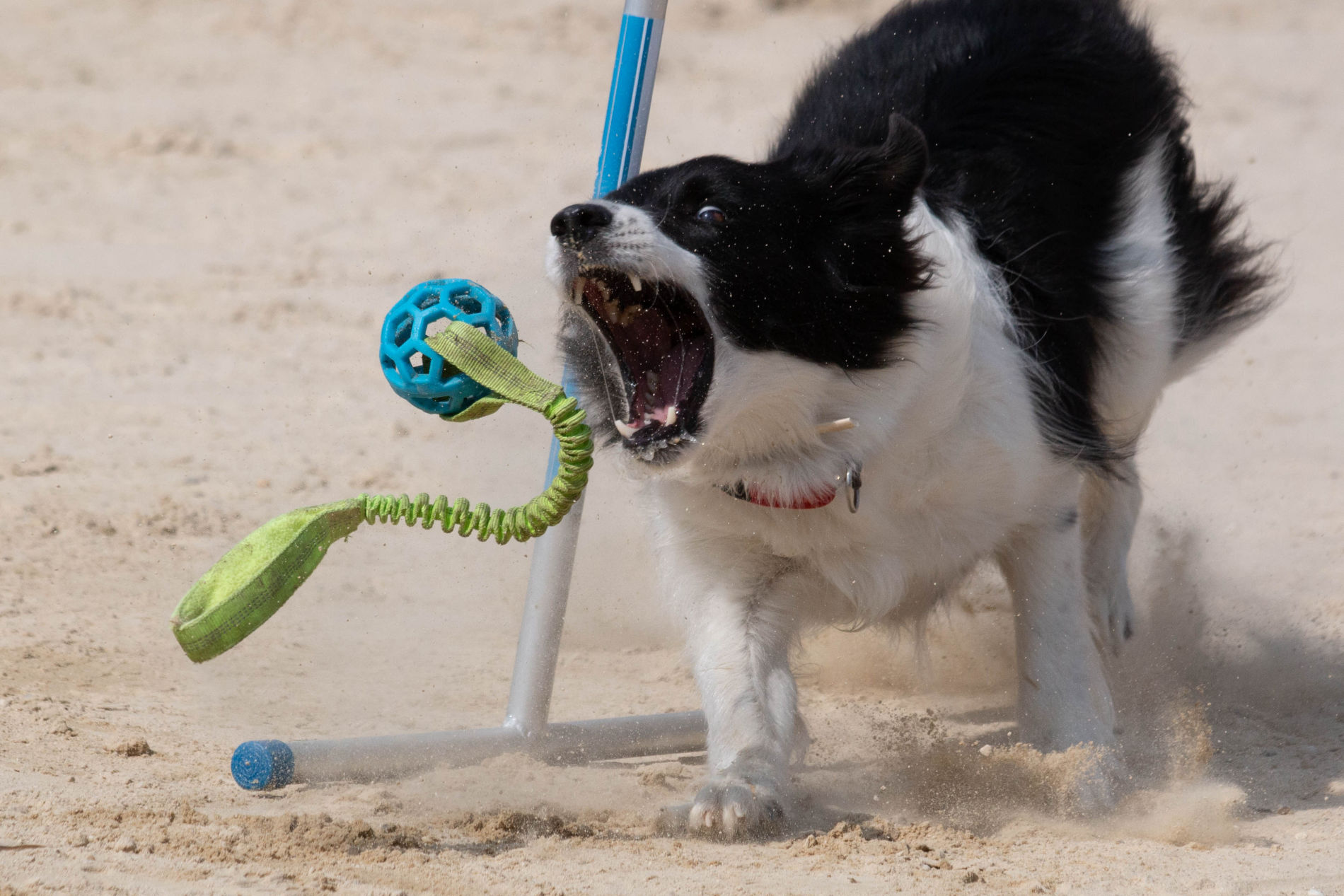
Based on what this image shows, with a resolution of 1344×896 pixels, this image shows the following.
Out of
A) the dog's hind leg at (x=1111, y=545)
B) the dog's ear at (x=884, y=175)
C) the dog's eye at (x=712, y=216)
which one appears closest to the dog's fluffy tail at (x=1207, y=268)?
the dog's hind leg at (x=1111, y=545)

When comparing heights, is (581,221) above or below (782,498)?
above

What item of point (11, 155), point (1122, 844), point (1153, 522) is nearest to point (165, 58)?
point (11, 155)

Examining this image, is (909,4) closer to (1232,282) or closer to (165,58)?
(1232,282)

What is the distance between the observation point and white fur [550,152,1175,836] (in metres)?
3.04

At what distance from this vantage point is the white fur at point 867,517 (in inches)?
120

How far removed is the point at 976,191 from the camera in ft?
12.5

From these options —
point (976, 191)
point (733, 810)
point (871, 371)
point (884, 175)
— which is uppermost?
point (976, 191)

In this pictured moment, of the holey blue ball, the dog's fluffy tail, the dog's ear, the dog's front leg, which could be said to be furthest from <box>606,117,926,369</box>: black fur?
the dog's fluffy tail

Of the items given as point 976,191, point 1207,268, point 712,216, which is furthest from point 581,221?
point 1207,268

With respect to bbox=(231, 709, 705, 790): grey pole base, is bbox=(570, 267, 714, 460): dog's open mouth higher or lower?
higher

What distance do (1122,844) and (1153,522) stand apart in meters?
2.36

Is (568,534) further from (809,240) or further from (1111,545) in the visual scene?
(1111,545)

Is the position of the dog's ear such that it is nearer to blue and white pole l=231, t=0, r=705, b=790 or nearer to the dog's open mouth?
the dog's open mouth

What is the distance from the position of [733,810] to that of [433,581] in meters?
1.95
